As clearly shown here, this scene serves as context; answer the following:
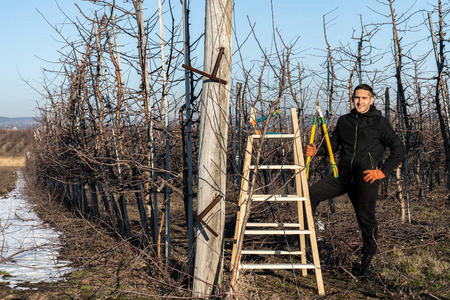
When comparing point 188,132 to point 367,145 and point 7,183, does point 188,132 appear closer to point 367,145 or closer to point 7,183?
point 367,145

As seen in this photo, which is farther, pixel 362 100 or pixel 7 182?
pixel 7 182

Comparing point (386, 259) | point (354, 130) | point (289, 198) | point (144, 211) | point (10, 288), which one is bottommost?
point (10, 288)

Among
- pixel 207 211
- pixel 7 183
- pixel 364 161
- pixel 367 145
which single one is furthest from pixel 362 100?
pixel 7 183

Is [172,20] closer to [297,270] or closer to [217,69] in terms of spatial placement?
[217,69]

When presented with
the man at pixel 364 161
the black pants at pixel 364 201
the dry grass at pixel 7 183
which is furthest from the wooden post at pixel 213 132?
the dry grass at pixel 7 183

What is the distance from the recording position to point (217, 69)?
10.8ft

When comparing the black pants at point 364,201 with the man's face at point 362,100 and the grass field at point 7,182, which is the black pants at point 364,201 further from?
the grass field at point 7,182

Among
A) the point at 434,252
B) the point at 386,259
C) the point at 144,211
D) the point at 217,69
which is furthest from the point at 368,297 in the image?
the point at 144,211

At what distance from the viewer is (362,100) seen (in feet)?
13.2

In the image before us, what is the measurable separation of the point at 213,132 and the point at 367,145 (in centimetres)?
162

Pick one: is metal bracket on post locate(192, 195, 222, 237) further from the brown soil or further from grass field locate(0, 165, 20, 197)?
grass field locate(0, 165, 20, 197)

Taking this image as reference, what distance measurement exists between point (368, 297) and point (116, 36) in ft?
13.5

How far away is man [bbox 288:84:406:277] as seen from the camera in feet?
13.0

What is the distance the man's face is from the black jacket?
0.16 feet
